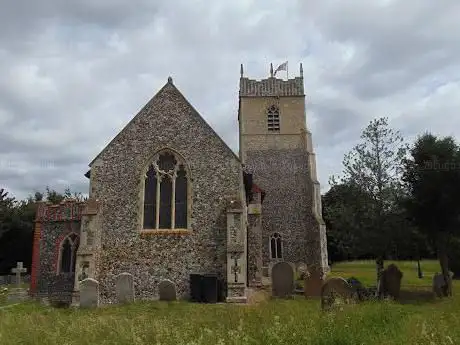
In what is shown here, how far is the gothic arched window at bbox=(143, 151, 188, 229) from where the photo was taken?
1908cm

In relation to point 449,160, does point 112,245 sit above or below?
below

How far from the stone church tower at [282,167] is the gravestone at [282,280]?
50.0 feet

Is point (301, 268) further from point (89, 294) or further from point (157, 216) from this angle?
point (89, 294)

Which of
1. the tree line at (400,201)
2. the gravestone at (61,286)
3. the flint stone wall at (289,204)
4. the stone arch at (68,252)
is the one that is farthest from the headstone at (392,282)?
the flint stone wall at (289,204)

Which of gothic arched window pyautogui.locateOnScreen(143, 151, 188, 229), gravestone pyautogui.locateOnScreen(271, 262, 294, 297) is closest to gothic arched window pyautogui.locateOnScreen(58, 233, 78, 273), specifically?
gothic arched window pyautogui.locateOnScreen(143, 151, 188, 229)

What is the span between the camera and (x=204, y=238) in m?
18.5

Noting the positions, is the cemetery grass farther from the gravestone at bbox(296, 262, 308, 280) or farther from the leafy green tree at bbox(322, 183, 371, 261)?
the gravestone at bbox(296, 262, 308, 280)

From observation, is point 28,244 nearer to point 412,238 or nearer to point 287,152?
point 287,152

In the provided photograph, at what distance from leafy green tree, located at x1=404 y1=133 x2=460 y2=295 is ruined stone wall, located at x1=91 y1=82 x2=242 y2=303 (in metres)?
9.21

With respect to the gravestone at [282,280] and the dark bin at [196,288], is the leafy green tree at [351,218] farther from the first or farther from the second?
the dark bin at [196,288]

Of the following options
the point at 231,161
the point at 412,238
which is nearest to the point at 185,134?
the point at 231,161

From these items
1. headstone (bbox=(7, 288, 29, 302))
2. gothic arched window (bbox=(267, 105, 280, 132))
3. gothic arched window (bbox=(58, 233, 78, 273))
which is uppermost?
gothic arched window (bbox=(267, 105, 280, 132))

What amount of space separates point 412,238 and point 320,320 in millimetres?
18352

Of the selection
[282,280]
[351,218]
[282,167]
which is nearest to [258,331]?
[282,280]
